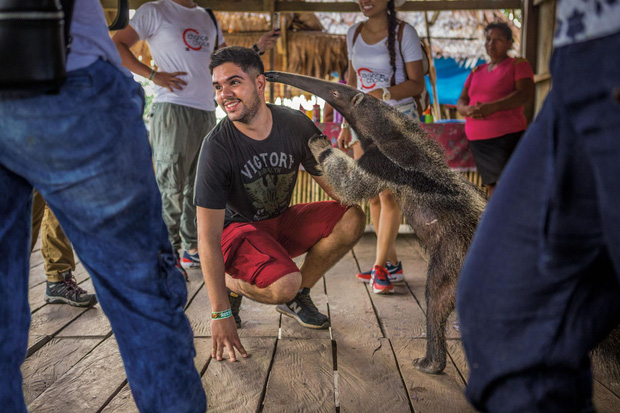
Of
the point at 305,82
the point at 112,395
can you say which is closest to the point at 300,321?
the point at 112,395

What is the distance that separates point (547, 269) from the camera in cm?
74

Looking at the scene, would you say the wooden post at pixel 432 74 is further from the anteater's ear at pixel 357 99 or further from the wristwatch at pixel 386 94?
the anteater's ear at pixel 357 99

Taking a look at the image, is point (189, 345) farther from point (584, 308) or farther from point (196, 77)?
point (196, 77)

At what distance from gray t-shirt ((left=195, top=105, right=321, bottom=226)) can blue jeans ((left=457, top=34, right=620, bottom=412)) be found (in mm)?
1561

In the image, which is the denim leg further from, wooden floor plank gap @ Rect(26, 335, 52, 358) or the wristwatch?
the wristwatch

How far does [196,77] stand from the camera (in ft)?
12.1

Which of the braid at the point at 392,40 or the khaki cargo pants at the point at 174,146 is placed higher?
the braid at the point at 392,40

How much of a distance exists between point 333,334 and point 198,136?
1944mm

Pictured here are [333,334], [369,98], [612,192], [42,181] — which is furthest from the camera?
[369,98]

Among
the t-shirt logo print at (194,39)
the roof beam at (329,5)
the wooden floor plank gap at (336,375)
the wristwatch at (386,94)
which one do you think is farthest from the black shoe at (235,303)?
the roof beam at (329,5)

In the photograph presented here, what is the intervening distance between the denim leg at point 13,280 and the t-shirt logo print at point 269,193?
138 cm

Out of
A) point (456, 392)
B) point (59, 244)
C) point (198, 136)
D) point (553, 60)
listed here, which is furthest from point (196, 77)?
point (553, 60)

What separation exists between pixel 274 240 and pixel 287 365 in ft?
2.14

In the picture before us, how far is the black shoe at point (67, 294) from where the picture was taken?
2.87 metres
